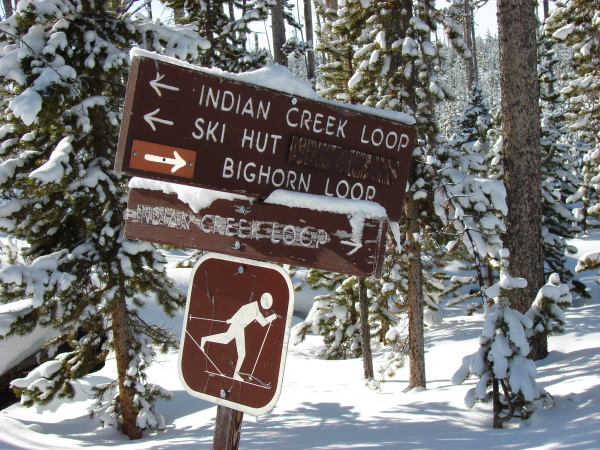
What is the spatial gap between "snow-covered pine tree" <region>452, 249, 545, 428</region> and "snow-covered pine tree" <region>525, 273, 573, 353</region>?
43 centimetres

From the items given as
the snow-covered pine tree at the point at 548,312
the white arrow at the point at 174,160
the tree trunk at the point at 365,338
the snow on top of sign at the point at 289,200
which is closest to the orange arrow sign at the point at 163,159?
the white arrow at the point at 174,160

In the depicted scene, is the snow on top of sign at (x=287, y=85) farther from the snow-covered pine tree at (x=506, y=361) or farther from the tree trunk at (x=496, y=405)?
the tree trunk at (x=496, y=405)

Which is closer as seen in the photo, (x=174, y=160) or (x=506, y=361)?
(x=174, y=160)

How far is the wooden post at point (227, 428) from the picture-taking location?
2.71 m

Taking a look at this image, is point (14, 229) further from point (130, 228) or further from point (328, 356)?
point (328, 356)

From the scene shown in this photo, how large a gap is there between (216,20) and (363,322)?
8.34 m

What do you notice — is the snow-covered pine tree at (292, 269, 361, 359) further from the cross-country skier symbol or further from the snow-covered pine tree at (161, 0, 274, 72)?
the cross-country skier symbol

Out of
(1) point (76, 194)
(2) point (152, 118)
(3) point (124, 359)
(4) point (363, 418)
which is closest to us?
(2) point (152, 118)

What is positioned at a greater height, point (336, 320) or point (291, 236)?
point (291, 236)

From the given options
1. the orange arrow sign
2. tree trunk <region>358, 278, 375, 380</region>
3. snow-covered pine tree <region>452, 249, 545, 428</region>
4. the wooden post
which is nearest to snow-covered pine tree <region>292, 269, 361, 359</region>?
tree trunk <region>358, 278, 375, 380</region>

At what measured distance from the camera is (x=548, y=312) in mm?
6441

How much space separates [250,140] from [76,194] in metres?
5.57

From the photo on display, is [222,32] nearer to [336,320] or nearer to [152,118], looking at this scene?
[336,320]

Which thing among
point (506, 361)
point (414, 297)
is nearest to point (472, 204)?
point (414, 297)
